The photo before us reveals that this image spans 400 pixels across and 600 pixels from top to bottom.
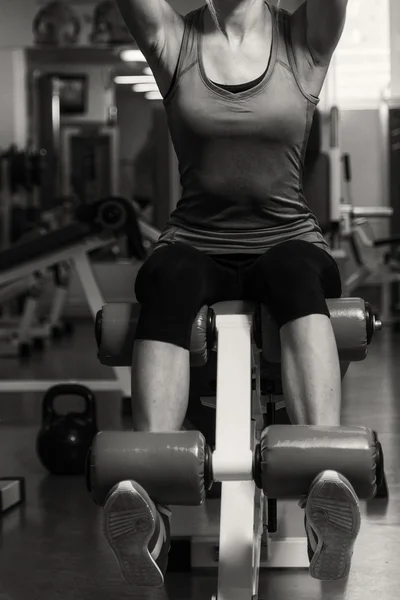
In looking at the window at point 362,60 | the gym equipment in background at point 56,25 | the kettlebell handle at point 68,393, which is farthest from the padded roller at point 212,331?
the gym equipment in background at point 56,25

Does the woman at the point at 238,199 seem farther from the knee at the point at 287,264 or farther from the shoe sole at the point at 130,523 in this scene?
the shoe sole at the point at 130,523

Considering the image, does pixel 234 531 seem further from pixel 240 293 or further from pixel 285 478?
pixel 240 293

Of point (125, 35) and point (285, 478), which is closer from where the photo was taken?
point (285, 478)

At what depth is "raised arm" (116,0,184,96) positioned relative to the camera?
175cm

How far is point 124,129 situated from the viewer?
848 cm

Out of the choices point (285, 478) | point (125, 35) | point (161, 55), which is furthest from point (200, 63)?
point (125, 35)

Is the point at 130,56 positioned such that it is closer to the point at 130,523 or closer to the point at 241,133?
the point at 241,133

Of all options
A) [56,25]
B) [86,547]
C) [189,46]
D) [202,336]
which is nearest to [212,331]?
[202,336]

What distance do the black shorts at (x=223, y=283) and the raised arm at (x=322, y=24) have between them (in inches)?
14.0

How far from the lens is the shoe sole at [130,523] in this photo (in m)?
1.43

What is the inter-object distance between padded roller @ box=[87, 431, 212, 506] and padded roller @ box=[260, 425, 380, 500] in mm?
111

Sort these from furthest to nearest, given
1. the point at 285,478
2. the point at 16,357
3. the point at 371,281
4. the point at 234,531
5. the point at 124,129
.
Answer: the point at 124,129 < the point at 371,281 < the point at 16,357 < the point at 234,531 < the point at 285,478

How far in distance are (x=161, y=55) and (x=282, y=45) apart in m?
0.23

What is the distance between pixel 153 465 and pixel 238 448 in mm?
151
